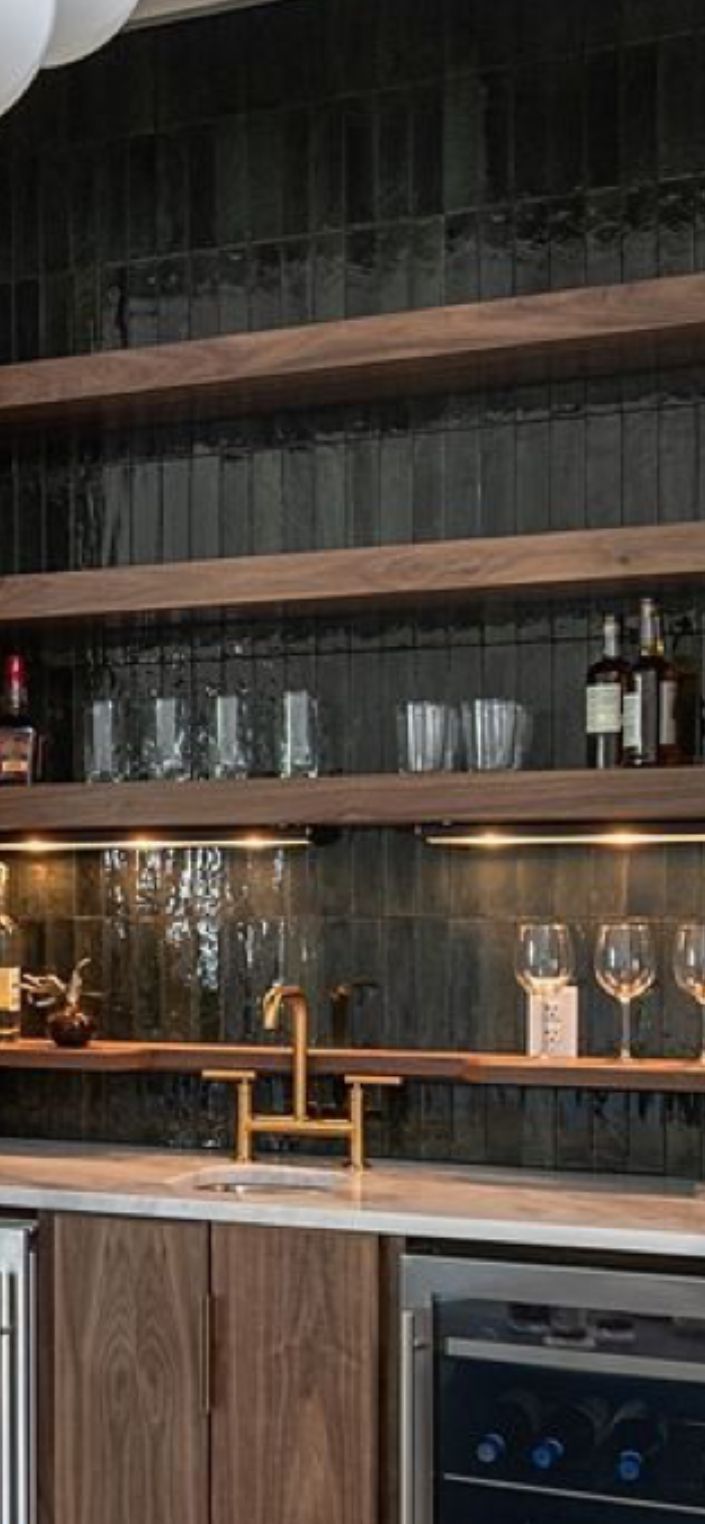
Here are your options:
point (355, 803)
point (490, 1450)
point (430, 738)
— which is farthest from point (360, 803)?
point (490, 1450)

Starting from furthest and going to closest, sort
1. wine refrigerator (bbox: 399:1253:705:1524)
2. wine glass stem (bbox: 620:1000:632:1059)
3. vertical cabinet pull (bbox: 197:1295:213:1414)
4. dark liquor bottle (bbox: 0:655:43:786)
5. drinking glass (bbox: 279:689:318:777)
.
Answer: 1. dark liquor bottle (bbox: 0:655:43:786)
2. drinking glass (bbox: 279:689:318:777)
3. wine glass stem (bbox: 620:1000:632:1059)
4. vertical cabinet pull (bbox: 197:1295:213:1414)
5. wine refrigerator (bbox: 399:1253:705:1524)

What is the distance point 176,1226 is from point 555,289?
172cm

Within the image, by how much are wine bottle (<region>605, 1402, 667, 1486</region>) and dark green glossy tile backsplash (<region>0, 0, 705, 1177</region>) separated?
62 centimetres

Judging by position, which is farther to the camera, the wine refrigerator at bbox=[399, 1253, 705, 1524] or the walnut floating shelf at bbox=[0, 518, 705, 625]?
the walnut floating shelf at bbox=[0, 518, 705, 625]

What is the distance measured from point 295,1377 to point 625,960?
852 millimetres

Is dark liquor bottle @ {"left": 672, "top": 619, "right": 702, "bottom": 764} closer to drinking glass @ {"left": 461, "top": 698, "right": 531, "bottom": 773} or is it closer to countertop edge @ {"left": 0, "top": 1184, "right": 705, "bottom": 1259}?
drinking glass @ {"left": 461, "top": 698, "right": 531, "bottom": 773}

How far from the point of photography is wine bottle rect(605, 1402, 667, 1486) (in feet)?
9.24

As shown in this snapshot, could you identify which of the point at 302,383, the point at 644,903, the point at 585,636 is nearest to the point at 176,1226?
the point at 644,903

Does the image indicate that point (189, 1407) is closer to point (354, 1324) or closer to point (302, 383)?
point (354, 1324)

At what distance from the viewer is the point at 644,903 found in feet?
11.3

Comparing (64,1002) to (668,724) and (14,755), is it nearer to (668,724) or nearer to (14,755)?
(14,755)

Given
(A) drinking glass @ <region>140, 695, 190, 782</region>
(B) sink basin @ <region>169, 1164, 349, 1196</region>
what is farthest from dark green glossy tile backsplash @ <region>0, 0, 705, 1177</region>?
(B) sink basin @ <region>169, 1164, 349, 1196</region>

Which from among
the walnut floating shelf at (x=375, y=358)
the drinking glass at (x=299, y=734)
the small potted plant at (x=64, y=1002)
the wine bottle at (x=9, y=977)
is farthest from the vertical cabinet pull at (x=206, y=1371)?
the walnut floating shelf at (x=375, y=358)

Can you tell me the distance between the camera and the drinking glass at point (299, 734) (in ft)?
11.7
